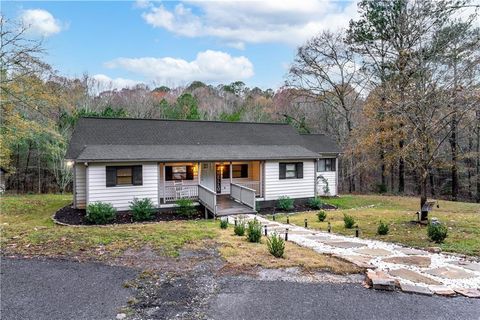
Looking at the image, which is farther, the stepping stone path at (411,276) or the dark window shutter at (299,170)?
the dark window shutter at (299,170)

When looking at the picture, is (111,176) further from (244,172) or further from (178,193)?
(244,172)

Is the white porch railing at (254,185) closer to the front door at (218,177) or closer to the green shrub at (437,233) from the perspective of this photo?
the front door at (218,177)

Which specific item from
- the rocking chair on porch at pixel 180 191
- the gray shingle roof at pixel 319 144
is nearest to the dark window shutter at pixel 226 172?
the rocking chair on porch at pixel 180 191

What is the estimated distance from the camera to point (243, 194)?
16125 millimetres

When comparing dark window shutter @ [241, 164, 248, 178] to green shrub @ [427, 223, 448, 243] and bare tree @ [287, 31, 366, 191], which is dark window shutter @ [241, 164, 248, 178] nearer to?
bare tree @ [287, 31, 366, 191]

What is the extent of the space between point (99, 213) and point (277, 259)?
9.14m

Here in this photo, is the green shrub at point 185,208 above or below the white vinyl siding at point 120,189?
below

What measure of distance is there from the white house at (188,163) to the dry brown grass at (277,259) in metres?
6.78

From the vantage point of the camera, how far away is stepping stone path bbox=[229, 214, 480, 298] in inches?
204

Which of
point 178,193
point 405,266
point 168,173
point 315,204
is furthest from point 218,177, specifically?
point 405,266

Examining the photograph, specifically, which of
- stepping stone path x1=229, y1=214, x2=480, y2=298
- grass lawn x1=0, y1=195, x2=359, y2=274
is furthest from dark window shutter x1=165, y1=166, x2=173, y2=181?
stepping stone path x1=229, y1=214, x2=480, y2=298

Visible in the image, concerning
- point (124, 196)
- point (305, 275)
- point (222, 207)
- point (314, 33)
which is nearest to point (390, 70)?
point (314, 33)

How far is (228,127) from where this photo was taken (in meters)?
20.6

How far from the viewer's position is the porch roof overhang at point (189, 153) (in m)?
14.2
